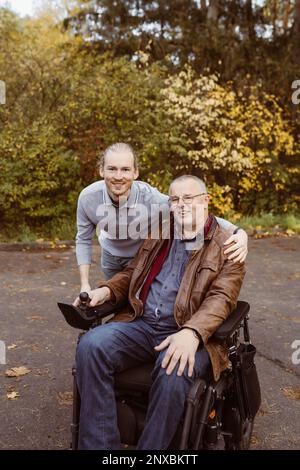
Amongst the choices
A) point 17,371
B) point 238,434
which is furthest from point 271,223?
point 238,434

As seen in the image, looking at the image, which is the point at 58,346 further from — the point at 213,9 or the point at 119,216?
the point at 213,9

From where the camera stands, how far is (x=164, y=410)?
7.23 ft

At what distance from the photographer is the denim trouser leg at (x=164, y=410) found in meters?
2.20

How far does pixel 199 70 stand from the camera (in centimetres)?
1248

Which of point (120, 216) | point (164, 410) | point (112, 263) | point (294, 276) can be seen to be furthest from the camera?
point (294, 276)

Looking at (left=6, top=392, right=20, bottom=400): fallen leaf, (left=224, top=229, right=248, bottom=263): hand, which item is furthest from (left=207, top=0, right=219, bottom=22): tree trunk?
(left=6, top=392, right=20, bottom=400): fallen leaf

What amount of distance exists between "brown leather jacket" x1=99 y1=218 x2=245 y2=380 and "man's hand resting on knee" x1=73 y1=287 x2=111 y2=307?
0.04 metres

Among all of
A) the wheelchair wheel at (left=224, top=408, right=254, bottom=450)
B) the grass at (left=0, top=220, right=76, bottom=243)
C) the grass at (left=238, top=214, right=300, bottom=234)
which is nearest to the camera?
the wheelchair wheel at (left=224, top=408, right=254, bottom=450)

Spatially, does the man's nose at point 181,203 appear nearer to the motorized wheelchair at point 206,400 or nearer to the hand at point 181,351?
the motorized wheelchair at point 206,400

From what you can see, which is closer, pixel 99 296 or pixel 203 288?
pixel 203 288

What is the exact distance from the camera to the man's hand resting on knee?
275 centimetres

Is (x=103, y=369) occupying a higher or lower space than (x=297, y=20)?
lower

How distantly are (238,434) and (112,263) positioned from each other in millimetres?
1306

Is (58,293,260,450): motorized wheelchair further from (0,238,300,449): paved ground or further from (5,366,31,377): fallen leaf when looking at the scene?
(5,366,31,377): fallen leaf
